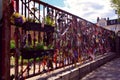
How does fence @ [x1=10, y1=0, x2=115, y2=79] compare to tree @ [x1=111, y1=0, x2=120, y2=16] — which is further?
tree @ [x1=111, y1=0, x2=120, y2=16]

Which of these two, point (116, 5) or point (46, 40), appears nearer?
point (46, 40)

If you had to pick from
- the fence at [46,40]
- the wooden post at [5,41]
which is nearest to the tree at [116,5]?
the fence at [46,40]

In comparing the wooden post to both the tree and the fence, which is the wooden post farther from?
the tree

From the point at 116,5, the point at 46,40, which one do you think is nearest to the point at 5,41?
the point at 46,40

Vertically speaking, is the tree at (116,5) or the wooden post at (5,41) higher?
the tree at (116,5)

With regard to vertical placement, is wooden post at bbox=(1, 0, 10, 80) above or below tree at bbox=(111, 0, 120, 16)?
below

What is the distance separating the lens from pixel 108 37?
12047 mm

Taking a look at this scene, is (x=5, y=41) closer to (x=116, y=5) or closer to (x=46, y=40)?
(x=46, y=40)

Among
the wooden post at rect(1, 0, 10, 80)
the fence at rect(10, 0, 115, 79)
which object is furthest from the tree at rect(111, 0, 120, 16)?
the wooden post at rect(1, 0, 10, 80)

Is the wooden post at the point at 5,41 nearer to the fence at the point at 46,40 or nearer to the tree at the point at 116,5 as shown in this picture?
the fence at the point at 46,40

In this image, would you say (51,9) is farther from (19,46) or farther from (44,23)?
(19,46)

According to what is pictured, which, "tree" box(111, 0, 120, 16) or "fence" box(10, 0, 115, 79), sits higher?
"tree" box(111, 0, 120, 16)

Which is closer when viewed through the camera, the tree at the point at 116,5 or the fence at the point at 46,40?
the fence at the point at 46,40

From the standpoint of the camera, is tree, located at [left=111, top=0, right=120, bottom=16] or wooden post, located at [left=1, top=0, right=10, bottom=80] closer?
wooden post, located at [left=1, top=0, right=10, bottom=80]
